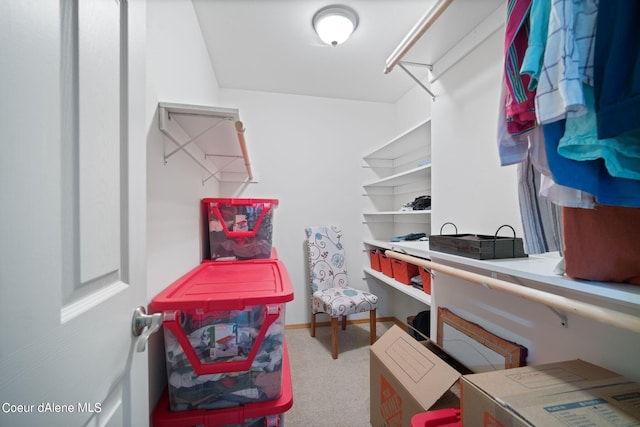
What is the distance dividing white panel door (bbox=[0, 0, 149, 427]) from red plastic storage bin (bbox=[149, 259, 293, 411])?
31cm

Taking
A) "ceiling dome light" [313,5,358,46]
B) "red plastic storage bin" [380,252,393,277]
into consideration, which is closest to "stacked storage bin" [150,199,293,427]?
"red plastic storage bin" [380,252,393,277]

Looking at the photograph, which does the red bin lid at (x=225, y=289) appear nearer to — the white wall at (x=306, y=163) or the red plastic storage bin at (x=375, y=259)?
the white wall at (x=306, y=163)

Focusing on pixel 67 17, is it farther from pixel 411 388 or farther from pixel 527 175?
pixel 411 388

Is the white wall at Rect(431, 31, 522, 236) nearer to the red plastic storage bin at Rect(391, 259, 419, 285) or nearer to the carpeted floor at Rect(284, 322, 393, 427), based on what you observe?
the red plastic storage bin at Rect(391, 259, 419, 285)

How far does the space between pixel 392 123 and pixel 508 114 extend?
2396 millimetres

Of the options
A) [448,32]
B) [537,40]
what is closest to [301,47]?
[448,32]

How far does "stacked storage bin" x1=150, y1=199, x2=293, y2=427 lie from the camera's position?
931mm

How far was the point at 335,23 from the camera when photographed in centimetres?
163

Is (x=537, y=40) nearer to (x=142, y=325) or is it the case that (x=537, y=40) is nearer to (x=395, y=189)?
(x=142, y=325)

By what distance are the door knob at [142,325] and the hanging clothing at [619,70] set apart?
1064mm

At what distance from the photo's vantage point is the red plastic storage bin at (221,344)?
0.93 meters

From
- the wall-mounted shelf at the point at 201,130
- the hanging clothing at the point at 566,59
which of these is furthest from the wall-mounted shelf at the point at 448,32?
the wall-mounted shelf at the point at 201,130

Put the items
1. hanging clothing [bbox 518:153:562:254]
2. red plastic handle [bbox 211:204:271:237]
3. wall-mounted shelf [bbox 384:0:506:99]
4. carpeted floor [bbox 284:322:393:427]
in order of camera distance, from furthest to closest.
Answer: red plastic handle [bbox 211:204:271:237]
carpeted floor [bbox 284:322:393:427]
wall-mounted shelf [bbox 384:0:506:99]
hanging clothing [bbox 518:153:562:254]

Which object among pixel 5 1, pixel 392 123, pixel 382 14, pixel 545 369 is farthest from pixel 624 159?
pixel 392 123
